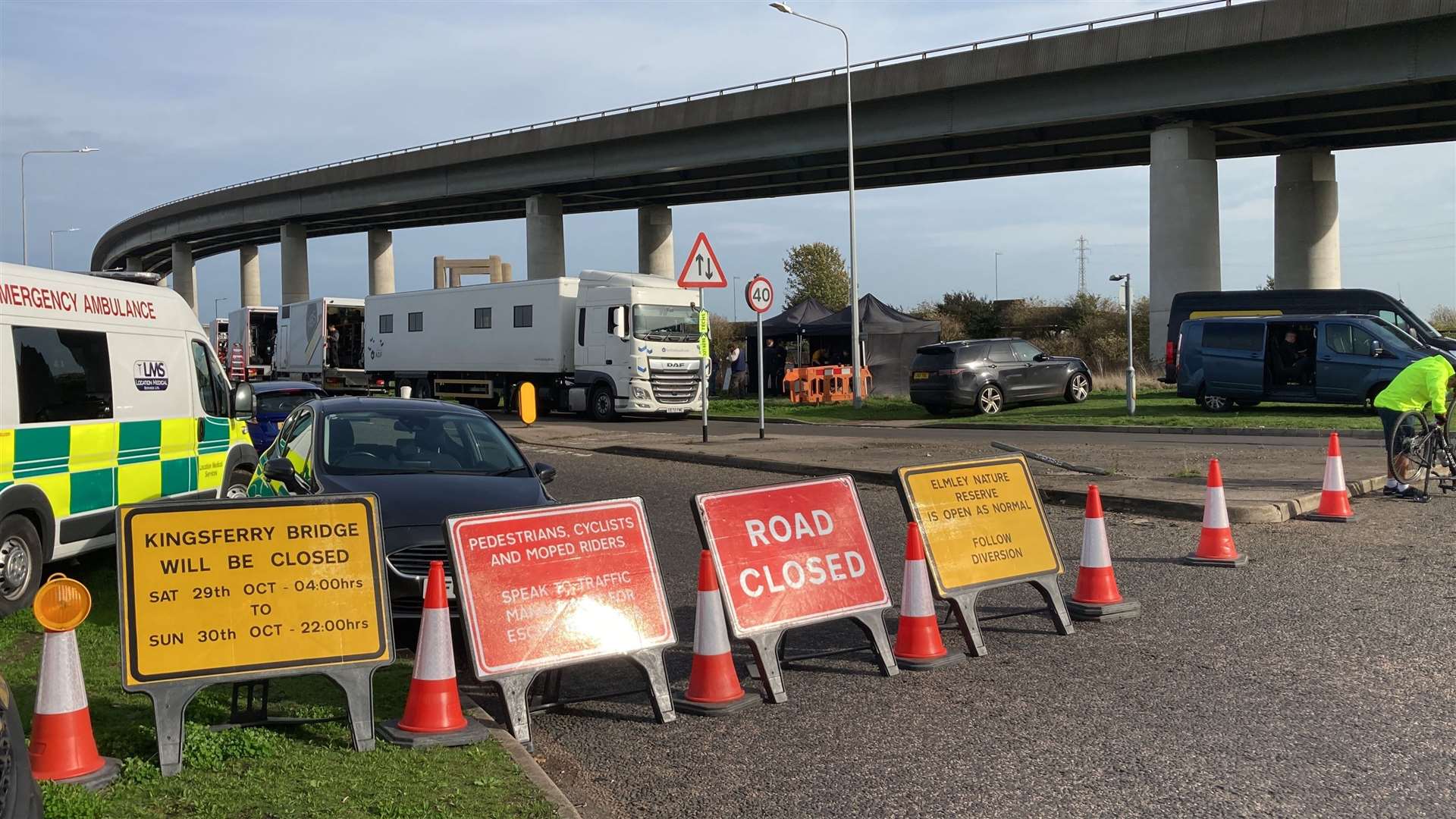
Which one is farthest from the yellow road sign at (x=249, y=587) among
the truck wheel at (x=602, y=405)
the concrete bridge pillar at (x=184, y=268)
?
the concrete bridge pillar at (x=184, y=268)

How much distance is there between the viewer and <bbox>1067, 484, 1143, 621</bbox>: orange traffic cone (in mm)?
7496

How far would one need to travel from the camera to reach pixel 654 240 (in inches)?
2202

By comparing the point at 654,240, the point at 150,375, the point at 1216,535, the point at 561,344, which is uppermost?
the point at 654,240

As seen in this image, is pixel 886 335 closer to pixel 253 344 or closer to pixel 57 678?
pixel 253 344

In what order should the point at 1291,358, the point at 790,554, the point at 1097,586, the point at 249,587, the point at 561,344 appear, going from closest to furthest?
the point at 249,587 < the point at 790,554 < the point at 1097,586 < the point at 1291,358 < the point at 561,344

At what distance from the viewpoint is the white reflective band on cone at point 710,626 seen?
19.3 ft

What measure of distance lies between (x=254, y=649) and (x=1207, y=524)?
6699 millimetres

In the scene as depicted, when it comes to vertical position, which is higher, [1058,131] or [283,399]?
[1058,131]

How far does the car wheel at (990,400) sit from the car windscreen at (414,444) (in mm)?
18624

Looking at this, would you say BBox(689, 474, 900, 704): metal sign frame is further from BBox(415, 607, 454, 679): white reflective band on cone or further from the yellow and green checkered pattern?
the yellow and green checkered pattern

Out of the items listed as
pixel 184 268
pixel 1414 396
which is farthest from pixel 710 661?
pixel 184 268

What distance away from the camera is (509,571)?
18.6 ft

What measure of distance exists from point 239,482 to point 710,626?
734 cm

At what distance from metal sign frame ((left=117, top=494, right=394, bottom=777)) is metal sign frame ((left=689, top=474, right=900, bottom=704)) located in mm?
1498
